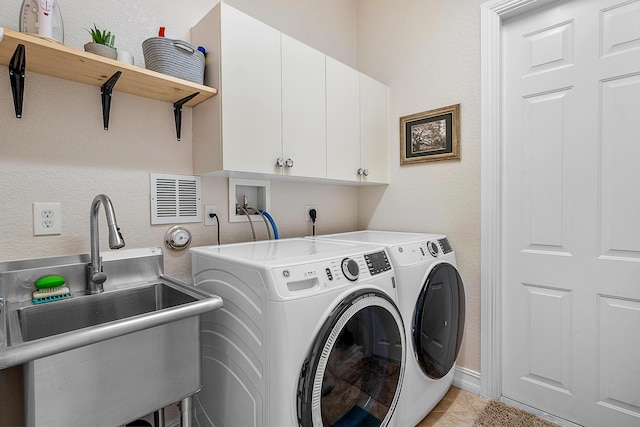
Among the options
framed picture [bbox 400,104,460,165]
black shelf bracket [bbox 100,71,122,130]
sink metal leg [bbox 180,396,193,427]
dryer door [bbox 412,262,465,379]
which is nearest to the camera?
sink metal leg [bbox 180,396,193,427]

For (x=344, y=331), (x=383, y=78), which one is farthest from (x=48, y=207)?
(x=383, y=78)

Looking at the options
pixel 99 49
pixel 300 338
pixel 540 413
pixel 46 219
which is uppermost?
pixel 99 49

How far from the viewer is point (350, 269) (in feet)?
4.08

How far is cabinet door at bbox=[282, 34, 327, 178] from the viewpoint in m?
1.65

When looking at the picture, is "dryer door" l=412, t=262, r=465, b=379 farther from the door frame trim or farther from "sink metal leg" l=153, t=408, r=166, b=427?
"sink metal leg" l=153, t=408, r=166, b=427

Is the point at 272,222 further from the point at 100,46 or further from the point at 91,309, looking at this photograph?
the point at 100,46

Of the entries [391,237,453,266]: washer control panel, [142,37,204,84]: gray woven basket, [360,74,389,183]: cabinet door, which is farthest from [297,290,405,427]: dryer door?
[142,37,204,84]: gray woven basket

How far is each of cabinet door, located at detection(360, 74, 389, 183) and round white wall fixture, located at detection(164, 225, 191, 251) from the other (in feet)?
3.76

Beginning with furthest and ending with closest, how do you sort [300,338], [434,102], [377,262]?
[434,102] → [377,262] → [300,338]

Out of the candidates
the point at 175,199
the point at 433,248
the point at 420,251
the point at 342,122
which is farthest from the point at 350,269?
the point at 342,122

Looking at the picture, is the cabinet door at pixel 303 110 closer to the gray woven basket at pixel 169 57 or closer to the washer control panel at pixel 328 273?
the gray woven basket at pixel 169 57

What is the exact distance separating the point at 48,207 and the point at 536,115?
7.77 ft

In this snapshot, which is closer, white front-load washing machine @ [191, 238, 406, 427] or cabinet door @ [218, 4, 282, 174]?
white front-load washing machine @ [191, 238, 406, 427]

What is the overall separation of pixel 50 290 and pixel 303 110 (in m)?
1.37
